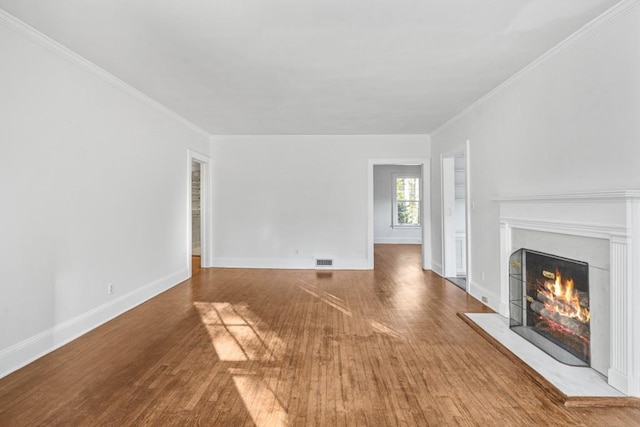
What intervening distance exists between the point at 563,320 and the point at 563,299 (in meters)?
0.18

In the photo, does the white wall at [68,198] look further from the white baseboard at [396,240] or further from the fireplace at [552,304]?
the white baseboard at [396,240]

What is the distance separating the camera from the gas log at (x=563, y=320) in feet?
8.05

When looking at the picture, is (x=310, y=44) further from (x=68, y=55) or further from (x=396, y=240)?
(x=396, y=240)

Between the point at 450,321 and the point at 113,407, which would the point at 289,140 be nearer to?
the point at 450,321

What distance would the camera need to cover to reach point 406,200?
1066cm

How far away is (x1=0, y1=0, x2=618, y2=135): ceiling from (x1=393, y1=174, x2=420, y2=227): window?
250 inches

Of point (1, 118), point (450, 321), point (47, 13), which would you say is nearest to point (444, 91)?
point (450, 321)

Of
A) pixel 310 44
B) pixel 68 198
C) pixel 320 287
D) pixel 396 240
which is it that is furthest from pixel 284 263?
pixel 396 240

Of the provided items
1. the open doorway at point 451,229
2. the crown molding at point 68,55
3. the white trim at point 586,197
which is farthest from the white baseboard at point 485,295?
the crown molding at point 68,55

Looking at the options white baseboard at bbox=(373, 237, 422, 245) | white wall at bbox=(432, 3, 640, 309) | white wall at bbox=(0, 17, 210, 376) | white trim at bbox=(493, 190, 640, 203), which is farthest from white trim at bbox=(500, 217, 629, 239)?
white baseboard at bbox=(373, 237, 422, 245)

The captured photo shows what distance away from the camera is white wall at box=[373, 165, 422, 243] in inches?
416

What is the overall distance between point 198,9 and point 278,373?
9.03ft

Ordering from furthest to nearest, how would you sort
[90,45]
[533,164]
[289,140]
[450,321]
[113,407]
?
1. [289,140]
2. [450,321]
3. [533,164]
4. [90,45]
5. [113,407]

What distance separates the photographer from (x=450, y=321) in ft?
11.2
